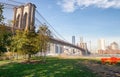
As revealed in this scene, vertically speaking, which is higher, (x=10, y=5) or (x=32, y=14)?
(x=10, y=5)

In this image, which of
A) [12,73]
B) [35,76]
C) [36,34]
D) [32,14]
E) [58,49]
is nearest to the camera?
[35,76]

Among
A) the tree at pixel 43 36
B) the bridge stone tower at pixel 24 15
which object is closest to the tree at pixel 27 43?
the tree at pixel 43 36

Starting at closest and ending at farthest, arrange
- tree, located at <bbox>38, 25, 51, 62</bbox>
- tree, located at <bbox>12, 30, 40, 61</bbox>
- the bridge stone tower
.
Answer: tree, located at <bbox>12, 30, 40, 61</bbox>, tree, located at <bbox>38, 25, 51, 62</bbox>, the bridge stone tower

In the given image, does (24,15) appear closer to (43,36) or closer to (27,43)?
(43,36)

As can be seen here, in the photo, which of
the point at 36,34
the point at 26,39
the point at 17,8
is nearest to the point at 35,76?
the point at 26,39

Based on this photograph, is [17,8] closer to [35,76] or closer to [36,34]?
[36,34]

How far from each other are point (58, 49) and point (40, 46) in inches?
5238

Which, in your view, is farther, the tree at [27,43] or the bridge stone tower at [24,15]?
the bridge stone tower at [24,15]

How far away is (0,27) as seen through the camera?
19172 millimetres

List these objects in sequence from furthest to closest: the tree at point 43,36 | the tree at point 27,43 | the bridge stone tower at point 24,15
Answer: the bridge stone tower at point 24,15, the tree at point 43,36, the tree at point 27,43

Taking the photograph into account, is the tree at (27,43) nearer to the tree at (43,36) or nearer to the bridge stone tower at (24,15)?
the tree at (43,36)

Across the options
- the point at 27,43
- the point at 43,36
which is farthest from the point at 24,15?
the point at 27,43

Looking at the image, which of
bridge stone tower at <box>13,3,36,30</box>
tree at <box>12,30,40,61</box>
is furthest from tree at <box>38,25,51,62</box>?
bridge stone tower at <box>13,3,36,30</box>

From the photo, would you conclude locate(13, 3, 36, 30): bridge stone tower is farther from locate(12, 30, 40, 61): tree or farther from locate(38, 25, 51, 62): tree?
locate(12, 30, 40, 61): tree
